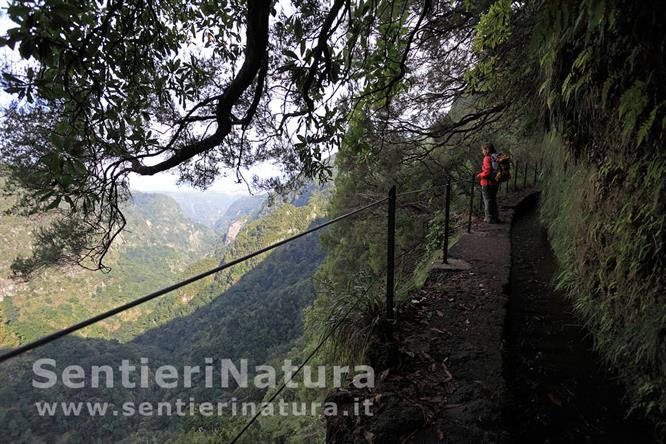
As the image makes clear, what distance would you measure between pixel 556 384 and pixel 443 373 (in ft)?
2.61

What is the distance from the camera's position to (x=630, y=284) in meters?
2.13

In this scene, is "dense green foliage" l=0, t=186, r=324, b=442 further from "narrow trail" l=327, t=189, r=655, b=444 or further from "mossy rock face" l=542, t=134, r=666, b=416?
"mossy rock face" l=542, t=134, r=666, b=416

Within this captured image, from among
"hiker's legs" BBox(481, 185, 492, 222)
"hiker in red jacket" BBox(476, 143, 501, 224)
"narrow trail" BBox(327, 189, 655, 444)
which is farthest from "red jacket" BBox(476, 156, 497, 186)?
"narrow trail" BBox(327, 189, 655, 444)

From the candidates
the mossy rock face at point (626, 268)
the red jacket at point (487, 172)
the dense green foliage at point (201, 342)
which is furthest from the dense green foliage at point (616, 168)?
the dense green foliage at point (201, 342)

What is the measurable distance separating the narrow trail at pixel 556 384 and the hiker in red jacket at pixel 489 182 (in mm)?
2717

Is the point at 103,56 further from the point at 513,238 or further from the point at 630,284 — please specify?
the point at 513,238

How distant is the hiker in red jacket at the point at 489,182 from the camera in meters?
5.85

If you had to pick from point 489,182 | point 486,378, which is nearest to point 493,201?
point 489,182

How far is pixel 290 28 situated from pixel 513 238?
5161 millimetres

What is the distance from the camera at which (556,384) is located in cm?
223

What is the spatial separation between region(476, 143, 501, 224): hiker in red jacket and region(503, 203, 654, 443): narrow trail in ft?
8.91

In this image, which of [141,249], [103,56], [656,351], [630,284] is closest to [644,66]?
[630,284]

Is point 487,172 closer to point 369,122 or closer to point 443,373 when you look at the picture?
point 369,122

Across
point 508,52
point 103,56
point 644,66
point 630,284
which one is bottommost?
point 630,284
